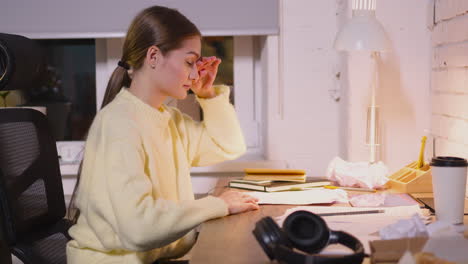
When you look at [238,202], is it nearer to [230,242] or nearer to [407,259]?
[230,242]

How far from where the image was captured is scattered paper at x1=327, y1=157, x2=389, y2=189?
5.80ft

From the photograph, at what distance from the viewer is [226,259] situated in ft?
3.55

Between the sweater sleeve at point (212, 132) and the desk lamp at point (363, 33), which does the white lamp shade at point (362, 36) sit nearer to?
the desk lamp at point (363, 33)

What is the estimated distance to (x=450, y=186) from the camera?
1310 millimetres

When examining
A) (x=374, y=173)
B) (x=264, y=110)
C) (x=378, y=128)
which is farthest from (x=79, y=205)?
(x=264, y=110)

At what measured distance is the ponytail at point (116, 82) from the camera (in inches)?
65.1

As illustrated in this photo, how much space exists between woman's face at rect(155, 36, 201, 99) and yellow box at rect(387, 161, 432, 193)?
651mm

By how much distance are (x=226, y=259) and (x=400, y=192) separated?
0.79m

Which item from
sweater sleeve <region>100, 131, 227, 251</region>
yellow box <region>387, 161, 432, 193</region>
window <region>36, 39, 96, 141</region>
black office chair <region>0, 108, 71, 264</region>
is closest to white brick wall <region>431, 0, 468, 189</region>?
yellow box <region>387, 161, 432, 193</region>

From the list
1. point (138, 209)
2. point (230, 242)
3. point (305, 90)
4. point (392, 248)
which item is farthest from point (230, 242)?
point (305, 90)

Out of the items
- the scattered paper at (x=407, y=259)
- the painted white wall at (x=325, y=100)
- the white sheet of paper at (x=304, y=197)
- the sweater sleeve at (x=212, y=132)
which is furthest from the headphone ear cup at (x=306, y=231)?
the painted white wall at (x=325, y=100)

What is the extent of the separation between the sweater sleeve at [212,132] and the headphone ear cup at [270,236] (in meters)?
0.88

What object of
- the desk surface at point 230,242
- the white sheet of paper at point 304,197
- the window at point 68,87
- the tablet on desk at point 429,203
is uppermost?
the window at point 68,87

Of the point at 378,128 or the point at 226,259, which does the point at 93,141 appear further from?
the point at 378,128
